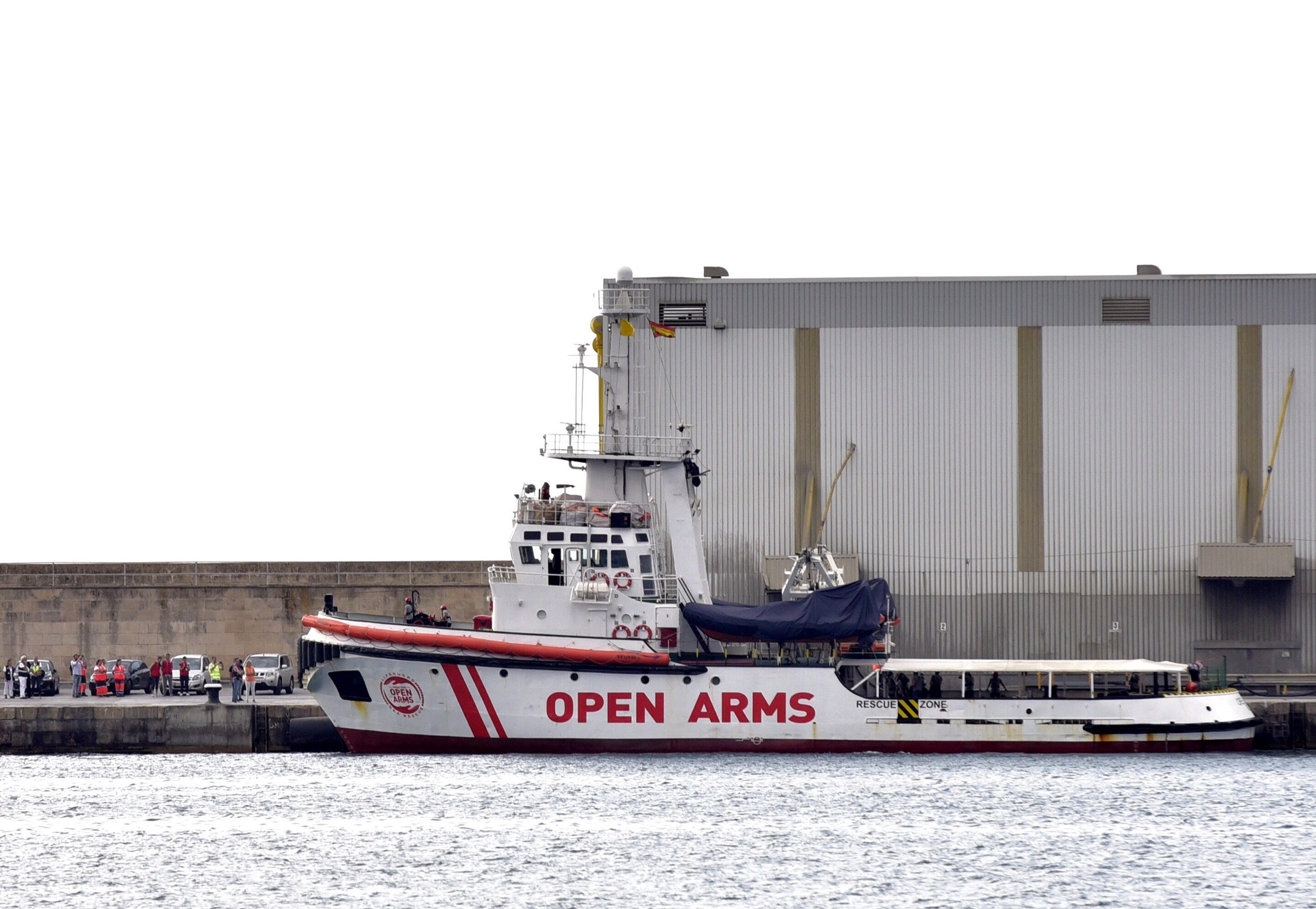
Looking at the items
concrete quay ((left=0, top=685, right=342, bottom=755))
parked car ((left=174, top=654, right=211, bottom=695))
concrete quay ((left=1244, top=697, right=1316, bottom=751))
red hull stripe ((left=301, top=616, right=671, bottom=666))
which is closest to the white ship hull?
red hull stripe ((left=301, top=616, right=671, bottom=666))

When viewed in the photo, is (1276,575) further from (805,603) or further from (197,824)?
(197,824)

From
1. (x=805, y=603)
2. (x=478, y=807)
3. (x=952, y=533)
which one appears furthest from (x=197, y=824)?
(x=952, y=533)

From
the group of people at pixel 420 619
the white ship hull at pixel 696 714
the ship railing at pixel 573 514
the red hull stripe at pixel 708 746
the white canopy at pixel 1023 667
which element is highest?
the ship railing at pixel 573 514

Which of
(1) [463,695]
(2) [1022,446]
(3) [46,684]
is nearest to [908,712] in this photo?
(1) [463,695]

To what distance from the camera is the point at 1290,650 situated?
50.9 m

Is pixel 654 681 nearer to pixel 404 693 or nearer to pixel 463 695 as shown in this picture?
pixel 463 695

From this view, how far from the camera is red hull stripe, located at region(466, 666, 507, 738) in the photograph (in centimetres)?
4153

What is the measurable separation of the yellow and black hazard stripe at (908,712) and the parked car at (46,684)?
22.0 m

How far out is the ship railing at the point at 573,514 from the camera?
43188 millimetres

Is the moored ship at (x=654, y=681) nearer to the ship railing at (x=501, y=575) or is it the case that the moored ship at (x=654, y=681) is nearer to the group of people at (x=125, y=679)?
the ship railing at (x=501, y=575)

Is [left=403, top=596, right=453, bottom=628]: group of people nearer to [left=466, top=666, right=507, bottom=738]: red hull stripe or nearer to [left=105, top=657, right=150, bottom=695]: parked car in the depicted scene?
[left=466, top=666, right=507, bottom=738]: red hull stripe

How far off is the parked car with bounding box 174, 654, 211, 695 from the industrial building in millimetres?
13711

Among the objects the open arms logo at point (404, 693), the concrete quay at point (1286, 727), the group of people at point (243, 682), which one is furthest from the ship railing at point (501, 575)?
the concrete quay at point (1286, 727)

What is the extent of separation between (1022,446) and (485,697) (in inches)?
683
